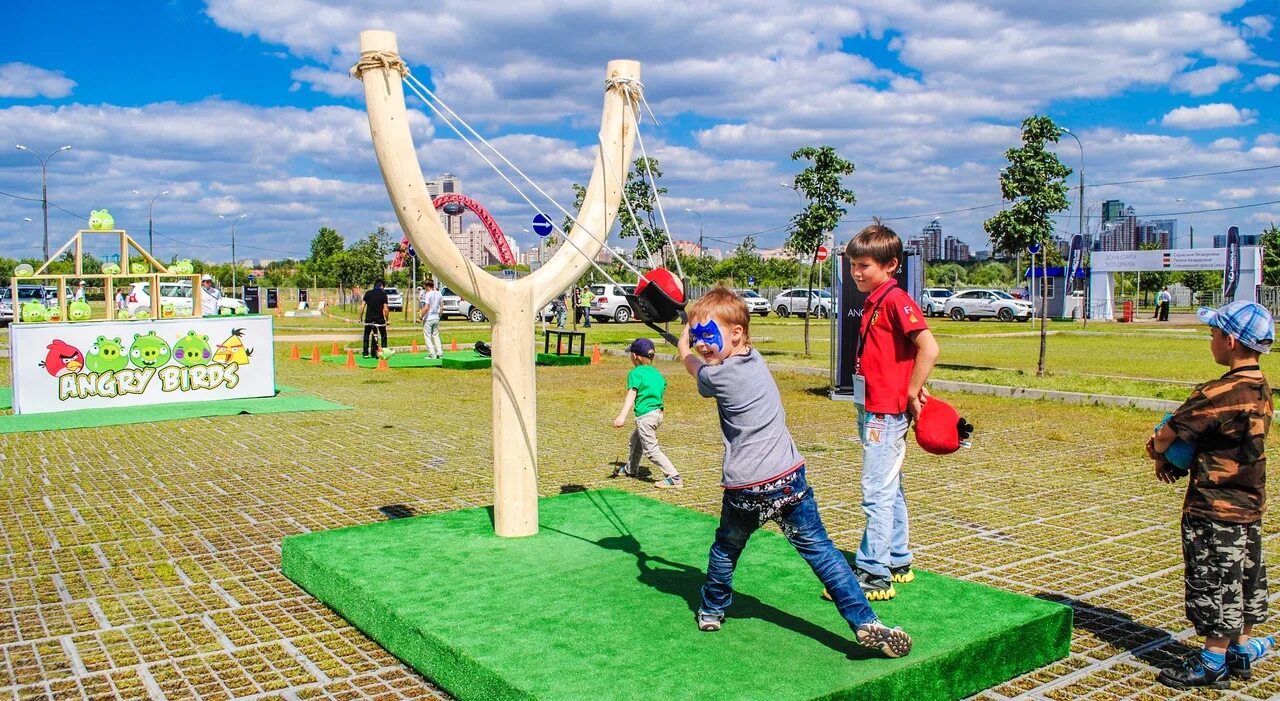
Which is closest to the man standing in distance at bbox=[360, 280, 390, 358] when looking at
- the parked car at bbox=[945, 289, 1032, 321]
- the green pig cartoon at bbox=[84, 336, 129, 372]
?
the green pig cartoon at bbox=[84, 336, 129, 372]

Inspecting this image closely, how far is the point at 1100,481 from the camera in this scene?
8523 mm

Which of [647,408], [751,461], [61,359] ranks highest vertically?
[751,461]

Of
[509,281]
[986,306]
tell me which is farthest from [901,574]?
[986,306]

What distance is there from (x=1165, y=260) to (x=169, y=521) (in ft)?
151

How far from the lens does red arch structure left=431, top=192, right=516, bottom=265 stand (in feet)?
165

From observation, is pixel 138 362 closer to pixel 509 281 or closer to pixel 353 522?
pixel 353 522

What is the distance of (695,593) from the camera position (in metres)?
4.79

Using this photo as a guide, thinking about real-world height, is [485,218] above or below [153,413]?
above

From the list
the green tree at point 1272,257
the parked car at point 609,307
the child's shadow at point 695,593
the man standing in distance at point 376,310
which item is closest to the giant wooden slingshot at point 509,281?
the child's shadow at point 695,593

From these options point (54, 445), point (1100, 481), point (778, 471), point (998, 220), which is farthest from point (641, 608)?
point (998, 220)

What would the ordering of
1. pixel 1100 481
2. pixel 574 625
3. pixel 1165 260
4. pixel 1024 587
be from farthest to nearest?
pixel 1165 260 < pixel 1100 481 < pixel 1024 587 < pixel 574 625

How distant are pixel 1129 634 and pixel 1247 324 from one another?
1.63 metres

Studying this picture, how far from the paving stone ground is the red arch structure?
37715 mm

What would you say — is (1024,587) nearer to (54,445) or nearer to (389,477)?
(389,477)
